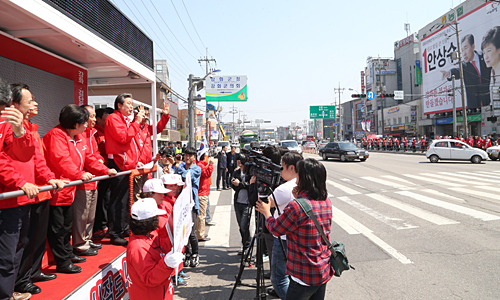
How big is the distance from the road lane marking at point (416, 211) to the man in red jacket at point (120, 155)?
21.1 feet

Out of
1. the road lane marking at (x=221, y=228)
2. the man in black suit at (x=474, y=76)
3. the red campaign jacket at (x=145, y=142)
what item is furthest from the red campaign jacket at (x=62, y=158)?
the man in black suit at (x=474, y=76)

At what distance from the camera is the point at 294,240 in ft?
8.67

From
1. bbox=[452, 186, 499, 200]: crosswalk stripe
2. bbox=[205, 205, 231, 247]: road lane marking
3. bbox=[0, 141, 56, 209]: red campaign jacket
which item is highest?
bbox=[0, 141, 56, 209]: red campaign jacket

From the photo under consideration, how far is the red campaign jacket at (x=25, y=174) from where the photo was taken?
2.63 m

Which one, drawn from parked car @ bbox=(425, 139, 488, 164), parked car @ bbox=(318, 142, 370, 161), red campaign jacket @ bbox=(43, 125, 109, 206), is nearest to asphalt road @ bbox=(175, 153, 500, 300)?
red campaign jacket @ bbox=(43, 125, 109, 206)

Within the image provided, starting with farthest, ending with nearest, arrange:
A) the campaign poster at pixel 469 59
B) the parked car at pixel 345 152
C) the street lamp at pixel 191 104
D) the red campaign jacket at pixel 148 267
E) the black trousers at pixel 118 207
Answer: the campaign poster at pixel 469 59 → the parked car at pixel 345 152 → the street lamp at pixel 191 104 → the black trousers at pixel 118 207 → the red campaign jacket at pixel 148 267

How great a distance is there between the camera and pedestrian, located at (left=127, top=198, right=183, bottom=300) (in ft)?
8.05

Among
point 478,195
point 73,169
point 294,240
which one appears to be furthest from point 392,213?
point 73,169

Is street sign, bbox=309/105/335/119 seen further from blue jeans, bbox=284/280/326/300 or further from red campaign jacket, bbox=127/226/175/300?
red campaign jacket, bbox=127/226/175/300

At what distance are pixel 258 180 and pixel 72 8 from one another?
2.51 m

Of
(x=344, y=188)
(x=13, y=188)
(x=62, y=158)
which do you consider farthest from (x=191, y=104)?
(x=13, y=188)

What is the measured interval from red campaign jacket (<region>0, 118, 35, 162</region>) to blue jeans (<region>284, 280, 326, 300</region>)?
238 cm

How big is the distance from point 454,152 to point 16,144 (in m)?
23.7

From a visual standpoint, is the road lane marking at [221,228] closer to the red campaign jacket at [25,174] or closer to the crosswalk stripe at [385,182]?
the red campaign jacket at [25,174]
